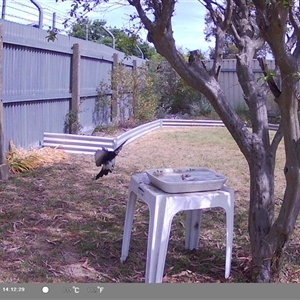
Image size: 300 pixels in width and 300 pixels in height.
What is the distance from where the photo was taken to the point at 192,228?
4.38 m

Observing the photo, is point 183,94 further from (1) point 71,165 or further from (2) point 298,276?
(2) point 298,276

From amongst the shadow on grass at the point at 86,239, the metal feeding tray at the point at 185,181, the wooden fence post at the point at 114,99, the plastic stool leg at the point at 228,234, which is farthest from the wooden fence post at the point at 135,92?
the plastic stool leg at the point at 228,234

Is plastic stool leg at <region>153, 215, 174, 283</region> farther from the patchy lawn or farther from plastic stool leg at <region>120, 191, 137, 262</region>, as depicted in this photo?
plastic stool leg at <region>120, 191, 137, 262</region>

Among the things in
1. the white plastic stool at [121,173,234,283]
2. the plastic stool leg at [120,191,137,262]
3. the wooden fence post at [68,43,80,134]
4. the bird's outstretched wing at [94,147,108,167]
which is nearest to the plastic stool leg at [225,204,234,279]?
the white plastic stool at [121,173,234,283]

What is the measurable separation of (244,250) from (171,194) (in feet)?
4.32

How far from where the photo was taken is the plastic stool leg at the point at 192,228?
434 cm

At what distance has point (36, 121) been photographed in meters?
8.96

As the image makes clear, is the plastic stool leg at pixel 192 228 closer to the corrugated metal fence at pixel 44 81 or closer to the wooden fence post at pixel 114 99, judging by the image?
the corrugated metal fence at pixel 44 81

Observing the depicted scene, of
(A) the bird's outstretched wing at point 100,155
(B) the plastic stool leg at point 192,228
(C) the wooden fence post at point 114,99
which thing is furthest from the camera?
(C) the wooden fence post at point 114,99

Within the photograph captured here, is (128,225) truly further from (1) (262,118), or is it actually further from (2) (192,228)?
(1) (262,118)

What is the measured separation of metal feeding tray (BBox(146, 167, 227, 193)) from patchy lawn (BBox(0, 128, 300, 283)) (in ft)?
2.36

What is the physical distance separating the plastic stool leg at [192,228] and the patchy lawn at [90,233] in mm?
81

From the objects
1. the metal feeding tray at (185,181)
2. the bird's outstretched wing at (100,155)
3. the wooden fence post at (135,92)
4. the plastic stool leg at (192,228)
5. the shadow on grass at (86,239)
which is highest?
the wooden fence post at (135,92)

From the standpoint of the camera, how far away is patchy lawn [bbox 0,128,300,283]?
155 inches
